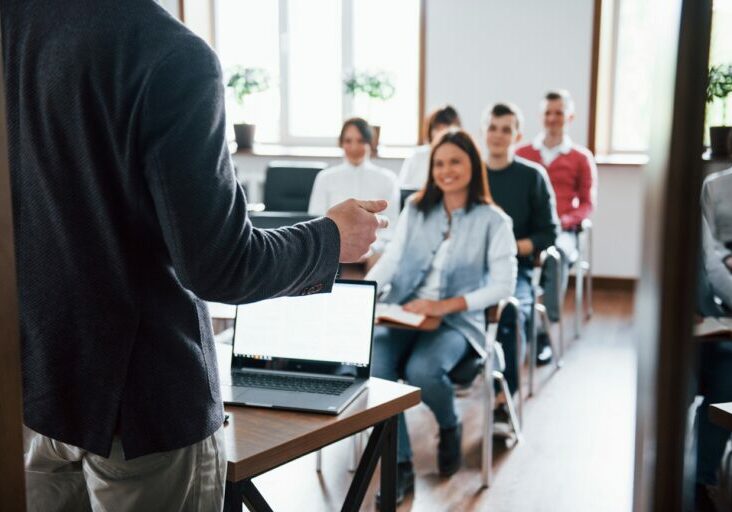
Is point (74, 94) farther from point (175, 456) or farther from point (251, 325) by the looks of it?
point (251, 325)

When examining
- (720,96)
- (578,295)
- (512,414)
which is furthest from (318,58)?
(720,96)

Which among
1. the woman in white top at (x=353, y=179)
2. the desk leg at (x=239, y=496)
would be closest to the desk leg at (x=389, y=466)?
the desk leg at (x=239, y=496)

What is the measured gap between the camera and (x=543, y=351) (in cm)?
482

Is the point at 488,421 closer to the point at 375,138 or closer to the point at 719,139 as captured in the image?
the point at 719,139

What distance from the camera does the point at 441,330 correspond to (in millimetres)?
3230

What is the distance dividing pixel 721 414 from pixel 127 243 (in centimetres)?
107

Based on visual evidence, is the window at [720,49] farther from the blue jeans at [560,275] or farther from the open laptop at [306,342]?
the blue jeans at [560,275]

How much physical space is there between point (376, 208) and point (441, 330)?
2.02m

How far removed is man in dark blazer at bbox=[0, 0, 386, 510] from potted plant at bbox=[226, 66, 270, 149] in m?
6.23

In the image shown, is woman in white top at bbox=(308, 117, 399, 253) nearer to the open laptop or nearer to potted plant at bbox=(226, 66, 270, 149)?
potted plant at bbox=(226, 66, 270, 149)

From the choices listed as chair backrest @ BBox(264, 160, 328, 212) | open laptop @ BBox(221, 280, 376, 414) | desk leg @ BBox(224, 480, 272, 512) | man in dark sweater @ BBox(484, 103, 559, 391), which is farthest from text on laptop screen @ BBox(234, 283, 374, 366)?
chair backrest @ BBox(264, 160, 328, 212)

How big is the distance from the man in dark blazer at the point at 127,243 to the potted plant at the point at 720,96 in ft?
1.83

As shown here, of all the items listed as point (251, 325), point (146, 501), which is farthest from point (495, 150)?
point (146, 501)

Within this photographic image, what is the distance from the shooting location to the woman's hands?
320 centimetres
